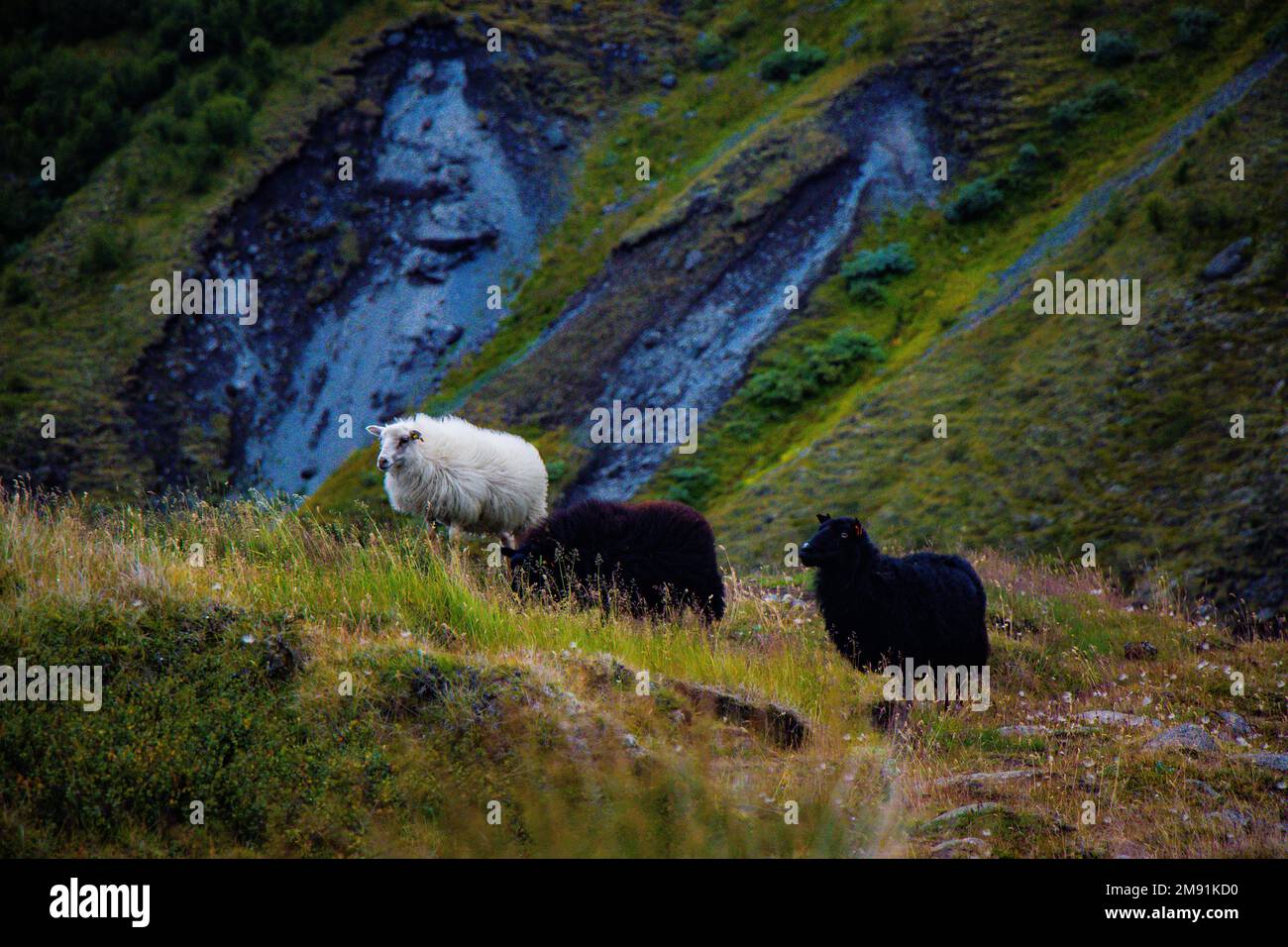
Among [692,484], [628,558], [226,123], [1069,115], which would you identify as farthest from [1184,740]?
[226,123]

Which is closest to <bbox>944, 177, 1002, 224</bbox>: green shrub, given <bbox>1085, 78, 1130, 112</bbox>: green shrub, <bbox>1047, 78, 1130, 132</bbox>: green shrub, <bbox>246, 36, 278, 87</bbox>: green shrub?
<bbox>1047, 78, 1130, 132</bbox>: green shrub

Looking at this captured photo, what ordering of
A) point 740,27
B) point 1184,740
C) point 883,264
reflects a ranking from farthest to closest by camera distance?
1. point 740,27
2. point 883,264
3. point 1184,740

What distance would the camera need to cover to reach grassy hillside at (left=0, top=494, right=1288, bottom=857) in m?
6.26

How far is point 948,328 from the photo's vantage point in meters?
33.2

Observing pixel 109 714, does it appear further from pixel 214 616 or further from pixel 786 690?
pixel 786 690

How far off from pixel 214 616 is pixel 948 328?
29.6m

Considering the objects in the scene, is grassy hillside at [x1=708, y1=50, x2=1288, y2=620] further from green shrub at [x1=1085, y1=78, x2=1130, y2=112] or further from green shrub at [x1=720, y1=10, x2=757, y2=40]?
green shrub at [x1=720, y1=10, x2=757, y2=40]

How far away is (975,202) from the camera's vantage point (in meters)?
38.1

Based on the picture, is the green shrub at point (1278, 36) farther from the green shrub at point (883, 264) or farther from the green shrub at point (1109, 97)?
the green shrub at point (883, 264)

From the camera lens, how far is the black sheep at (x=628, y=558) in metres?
12.1

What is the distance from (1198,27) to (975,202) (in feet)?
35.7

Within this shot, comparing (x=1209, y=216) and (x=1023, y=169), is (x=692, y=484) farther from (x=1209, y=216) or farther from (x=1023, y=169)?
(x=1023, y=169)

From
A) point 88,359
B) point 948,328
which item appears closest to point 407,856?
point 948,328

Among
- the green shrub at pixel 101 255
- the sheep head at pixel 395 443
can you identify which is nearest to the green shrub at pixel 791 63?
the green shrub at pixel 101 255
